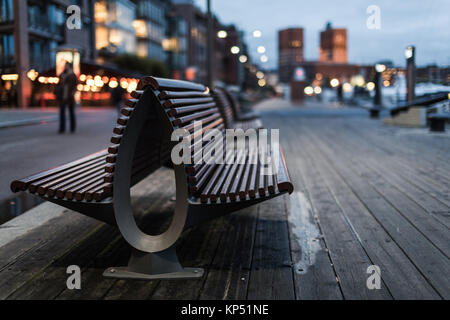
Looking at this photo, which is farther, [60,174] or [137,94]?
[60,174]

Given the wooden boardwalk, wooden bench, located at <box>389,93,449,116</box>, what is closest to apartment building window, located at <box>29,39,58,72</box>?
the wooden boardwalk

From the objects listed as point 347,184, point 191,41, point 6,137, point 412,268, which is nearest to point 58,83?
point 6,137

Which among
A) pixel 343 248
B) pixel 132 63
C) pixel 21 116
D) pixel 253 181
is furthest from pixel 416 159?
pixel 132 63

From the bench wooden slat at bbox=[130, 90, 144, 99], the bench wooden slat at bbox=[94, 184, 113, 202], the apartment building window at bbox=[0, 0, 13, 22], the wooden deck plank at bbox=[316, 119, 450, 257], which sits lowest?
the wooden deck plank at bbox=[316, 119, 450, 257]

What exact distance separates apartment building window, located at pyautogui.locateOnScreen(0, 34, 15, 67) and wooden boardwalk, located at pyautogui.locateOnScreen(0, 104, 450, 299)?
444 centimetres

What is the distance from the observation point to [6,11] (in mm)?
8766

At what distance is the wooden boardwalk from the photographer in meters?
3.10

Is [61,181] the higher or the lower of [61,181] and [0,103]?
the lower

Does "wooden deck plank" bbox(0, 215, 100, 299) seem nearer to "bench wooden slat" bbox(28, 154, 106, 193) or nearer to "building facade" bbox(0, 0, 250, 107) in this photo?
"bench wooden slat" bbox(28, 154, 106, 193)

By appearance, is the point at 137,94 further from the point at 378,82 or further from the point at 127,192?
the point at 378,82

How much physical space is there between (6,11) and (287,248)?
23.3 ft
